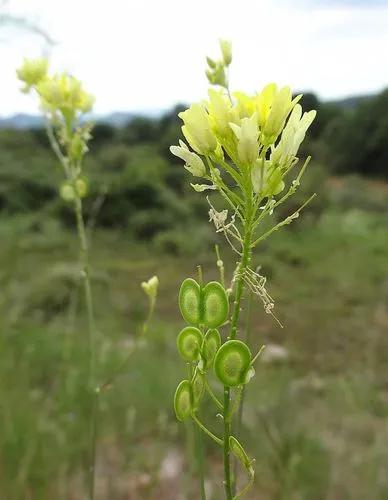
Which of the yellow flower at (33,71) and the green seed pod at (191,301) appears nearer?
the green seed pod at (191,301)

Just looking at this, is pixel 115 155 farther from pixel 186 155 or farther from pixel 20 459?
pixel 186 155

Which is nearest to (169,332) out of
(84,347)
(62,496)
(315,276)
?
(84,347)

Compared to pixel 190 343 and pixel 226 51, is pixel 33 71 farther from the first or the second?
pixel 190 343

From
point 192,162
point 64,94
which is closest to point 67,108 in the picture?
point 64,94

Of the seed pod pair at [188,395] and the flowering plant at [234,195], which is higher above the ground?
the flowering plant at [234,195]

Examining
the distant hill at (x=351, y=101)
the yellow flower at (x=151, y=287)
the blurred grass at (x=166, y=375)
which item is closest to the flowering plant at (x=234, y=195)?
the yellow flower at (x=151, y=287)

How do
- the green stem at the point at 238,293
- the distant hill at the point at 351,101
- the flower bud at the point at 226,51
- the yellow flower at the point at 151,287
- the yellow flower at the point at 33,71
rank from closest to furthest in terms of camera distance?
the green stem at the point at 238,293 < the yellow flower at the point at 151,287 < the flower bud at the point at 226,51 < the yellow flower at the point at 33,71 < the distant hill at the point at 351,101

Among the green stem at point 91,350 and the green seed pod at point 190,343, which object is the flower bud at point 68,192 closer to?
the green stem at point 91,350

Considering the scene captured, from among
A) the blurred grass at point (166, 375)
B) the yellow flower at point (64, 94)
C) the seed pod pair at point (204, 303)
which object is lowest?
the blurred grass at point (166, 375)
